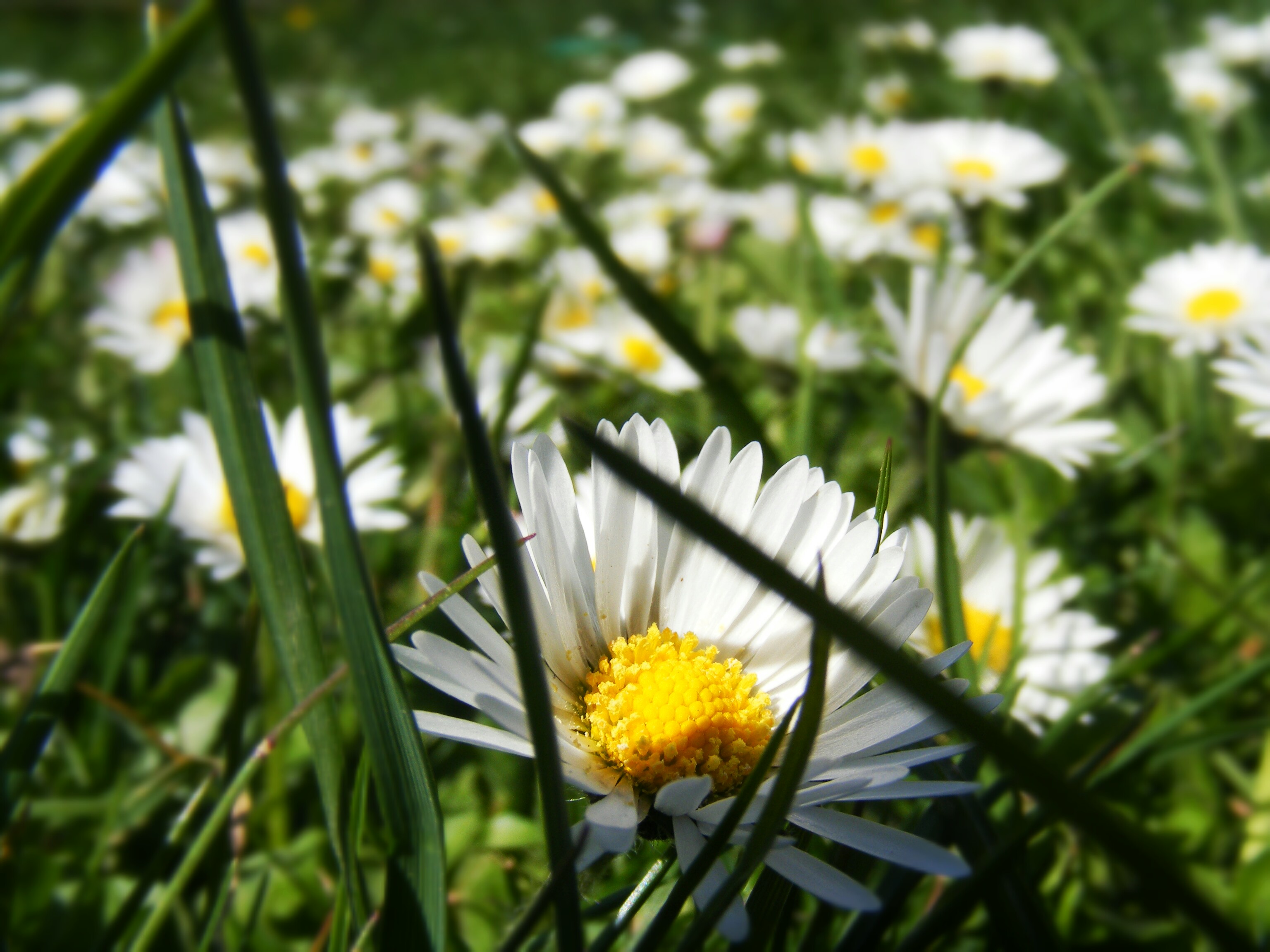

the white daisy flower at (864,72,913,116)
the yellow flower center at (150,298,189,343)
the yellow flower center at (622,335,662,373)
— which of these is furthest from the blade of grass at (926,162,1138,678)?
the white daisy flower at (864,72,913,116)

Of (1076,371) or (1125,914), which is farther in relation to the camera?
(1076,371)

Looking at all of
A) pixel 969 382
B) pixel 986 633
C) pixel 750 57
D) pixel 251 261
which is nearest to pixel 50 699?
pixel 986 633

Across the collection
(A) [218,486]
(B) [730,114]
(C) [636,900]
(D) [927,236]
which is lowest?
(C) [636,900]

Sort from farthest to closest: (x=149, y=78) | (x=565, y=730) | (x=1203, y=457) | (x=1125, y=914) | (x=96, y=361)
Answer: (x=96, y=361) → (x=1203, y=457) → (x=1125, y=914) → (x=565, y=730) → (x=149, y=78)

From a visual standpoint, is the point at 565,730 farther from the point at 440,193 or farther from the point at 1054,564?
the point at 440,193

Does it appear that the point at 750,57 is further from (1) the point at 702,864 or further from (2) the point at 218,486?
(1) the point at 702,864

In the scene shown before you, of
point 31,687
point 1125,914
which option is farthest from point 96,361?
point 1125,914

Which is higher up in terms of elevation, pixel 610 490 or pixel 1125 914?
pixel 610 490
